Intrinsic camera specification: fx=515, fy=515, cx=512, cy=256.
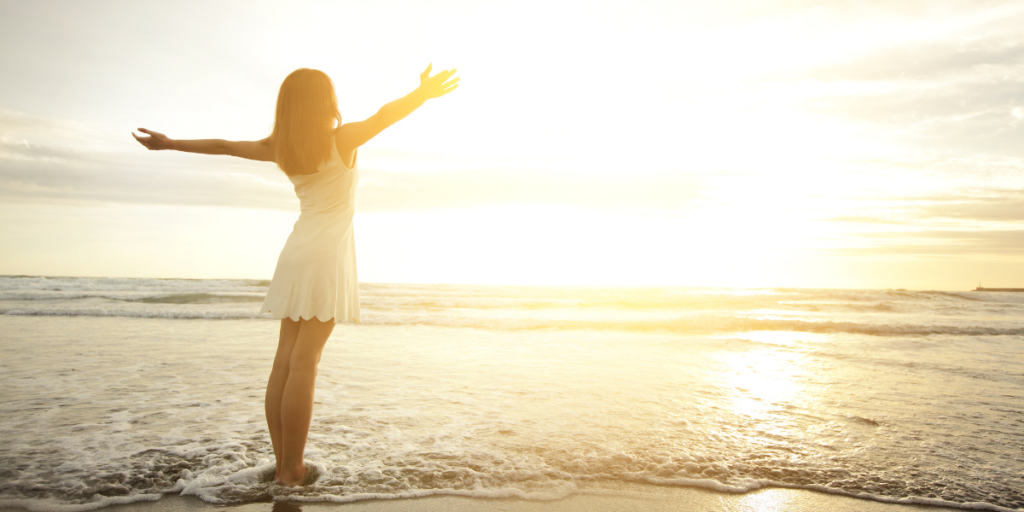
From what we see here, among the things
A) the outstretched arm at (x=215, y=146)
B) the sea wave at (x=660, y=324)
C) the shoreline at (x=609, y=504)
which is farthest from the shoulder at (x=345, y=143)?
the sea wave at (x=660, y=324)

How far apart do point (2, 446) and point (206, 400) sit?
1.40m

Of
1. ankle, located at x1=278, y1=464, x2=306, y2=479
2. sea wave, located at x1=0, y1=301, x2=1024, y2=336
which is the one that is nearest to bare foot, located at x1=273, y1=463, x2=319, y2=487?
ankle, located at x1=278, y1=464, x2=306, y2=479

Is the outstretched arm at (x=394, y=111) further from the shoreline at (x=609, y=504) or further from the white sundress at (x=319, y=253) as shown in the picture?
the shoreline at (x=609, y=504)

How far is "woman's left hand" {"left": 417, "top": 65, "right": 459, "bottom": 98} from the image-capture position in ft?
7.74

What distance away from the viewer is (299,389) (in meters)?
2.48

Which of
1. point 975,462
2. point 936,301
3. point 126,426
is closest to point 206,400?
point 126,426

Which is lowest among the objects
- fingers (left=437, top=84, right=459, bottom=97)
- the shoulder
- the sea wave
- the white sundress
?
the sea wave

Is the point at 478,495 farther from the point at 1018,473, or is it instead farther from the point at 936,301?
the point at 936,301

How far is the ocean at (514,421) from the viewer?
2723 millimetres

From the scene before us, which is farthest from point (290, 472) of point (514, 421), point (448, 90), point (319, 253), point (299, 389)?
point (448, 90)

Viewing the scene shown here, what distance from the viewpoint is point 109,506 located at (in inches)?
95.4

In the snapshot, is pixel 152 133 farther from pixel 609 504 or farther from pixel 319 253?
pixel 609 504

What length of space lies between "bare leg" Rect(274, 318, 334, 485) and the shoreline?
9.7 inches

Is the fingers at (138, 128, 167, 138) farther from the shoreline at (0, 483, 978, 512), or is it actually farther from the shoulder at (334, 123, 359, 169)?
the shoreline at (0, 483, 978, 512)
